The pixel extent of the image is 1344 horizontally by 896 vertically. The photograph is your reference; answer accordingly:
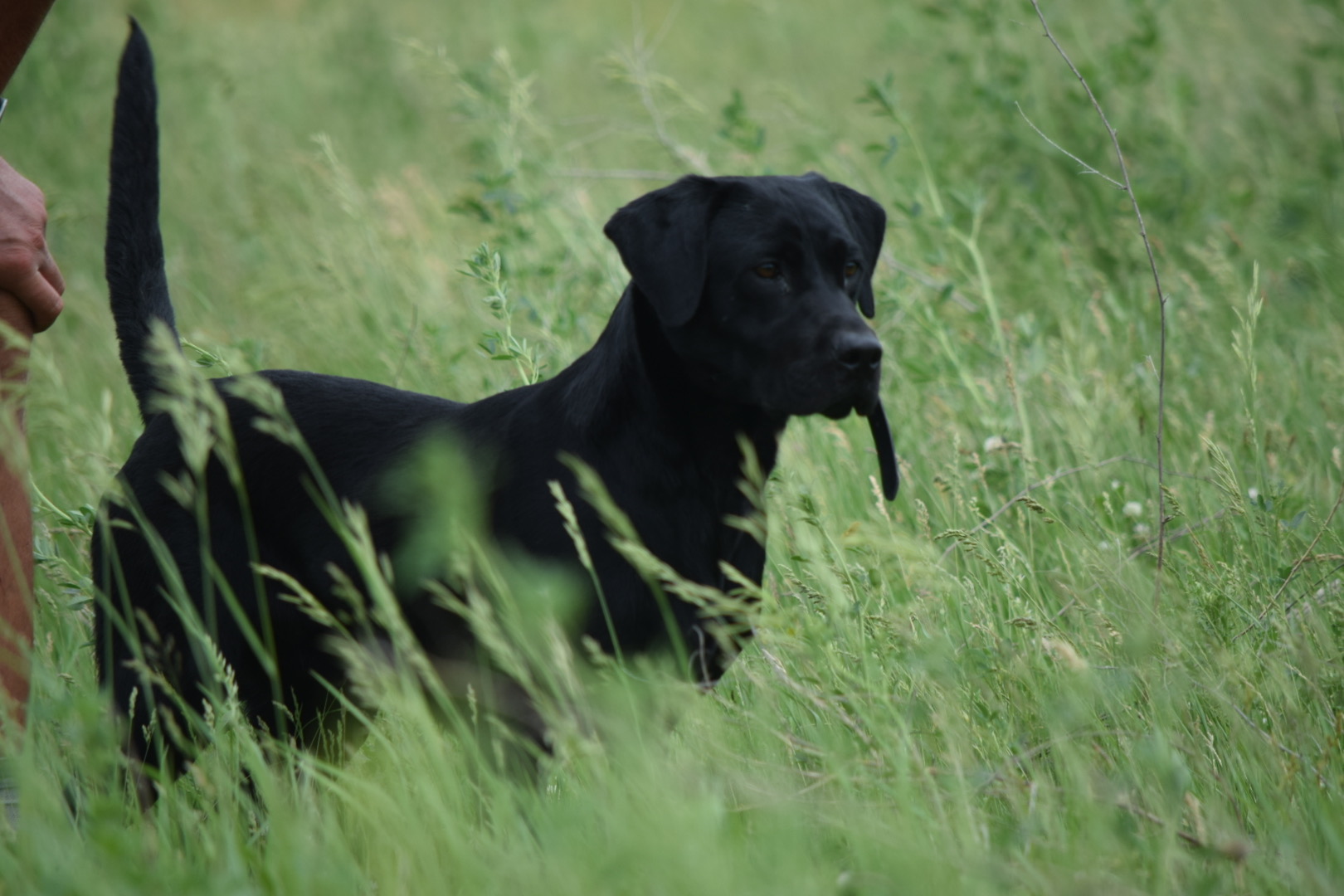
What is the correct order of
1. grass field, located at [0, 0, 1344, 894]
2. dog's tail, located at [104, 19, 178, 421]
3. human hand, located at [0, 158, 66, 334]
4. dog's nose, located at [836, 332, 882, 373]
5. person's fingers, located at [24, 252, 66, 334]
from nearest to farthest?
grass field, located at [0, 0, 1344, 894]
human hand, located at [0, 158, 66, 334]
person's fingers, located at [24, 252, 66, 334]
dog's nose, located at [836, 332, 882, 373]
dog's tail, located at [104, 19, 178, 421]

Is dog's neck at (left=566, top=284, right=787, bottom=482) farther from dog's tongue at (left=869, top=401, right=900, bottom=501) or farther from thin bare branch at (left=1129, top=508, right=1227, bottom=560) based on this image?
thin bare branch at (left=1129, top=508, right=1227, bottom=560)

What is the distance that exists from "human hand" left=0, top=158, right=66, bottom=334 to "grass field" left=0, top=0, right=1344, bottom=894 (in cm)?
16

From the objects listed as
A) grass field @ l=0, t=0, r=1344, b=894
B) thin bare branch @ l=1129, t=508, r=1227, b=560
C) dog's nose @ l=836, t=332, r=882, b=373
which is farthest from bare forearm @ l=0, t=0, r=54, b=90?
thin bare branch @ l=1129, t=508, r=1227, b=560

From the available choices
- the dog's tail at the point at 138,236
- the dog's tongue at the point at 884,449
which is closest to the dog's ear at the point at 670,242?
the dog's tongue at the point at 884,449

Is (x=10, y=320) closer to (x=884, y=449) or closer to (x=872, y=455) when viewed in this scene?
(x=884, y=449)

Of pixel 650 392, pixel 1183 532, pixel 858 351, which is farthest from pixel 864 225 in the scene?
pixel 1183 532

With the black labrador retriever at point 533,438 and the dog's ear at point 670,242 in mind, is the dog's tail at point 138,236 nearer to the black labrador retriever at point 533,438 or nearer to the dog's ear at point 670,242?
the black labrador retriever at point 533,438

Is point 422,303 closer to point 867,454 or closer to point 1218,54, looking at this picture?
point 867,454

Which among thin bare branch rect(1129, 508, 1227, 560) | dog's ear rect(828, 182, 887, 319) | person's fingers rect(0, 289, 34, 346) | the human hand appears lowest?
thin bare branch rect(1129, 508, 1227, 560)

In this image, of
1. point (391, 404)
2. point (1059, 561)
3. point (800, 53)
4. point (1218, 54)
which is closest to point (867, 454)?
point (1059, 561)

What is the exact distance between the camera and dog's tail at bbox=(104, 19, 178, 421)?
7.80 feet

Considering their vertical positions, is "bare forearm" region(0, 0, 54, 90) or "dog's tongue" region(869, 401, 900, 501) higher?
"bare forearm" region(0, 0, 54, 90)

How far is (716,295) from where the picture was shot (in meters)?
2.39

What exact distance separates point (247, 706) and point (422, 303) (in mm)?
2278
